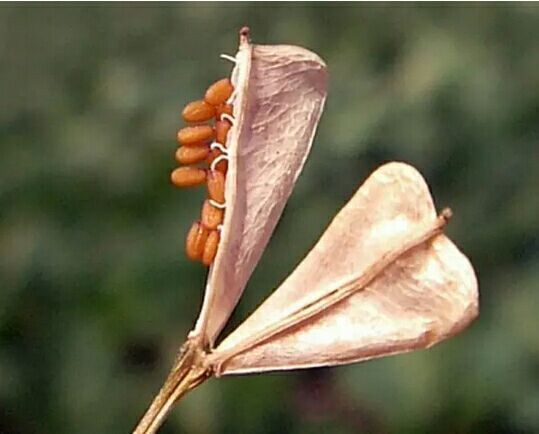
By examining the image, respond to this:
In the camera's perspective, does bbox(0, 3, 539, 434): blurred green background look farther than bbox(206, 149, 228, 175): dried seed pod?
Yes

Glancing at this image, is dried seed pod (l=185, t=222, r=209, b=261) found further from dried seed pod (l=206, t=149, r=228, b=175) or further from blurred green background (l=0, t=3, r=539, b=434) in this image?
blurred green background (l=0, t=3, r=539, b=434)

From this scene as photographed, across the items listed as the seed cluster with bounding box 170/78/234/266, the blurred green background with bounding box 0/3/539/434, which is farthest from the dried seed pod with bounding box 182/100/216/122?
the blurred green background with bounding box 0/3/539/434

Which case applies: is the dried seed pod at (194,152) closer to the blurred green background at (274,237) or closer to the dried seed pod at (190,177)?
the dried seed pod at (190,177)

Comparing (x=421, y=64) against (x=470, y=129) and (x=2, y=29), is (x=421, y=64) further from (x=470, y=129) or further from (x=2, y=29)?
(x=2, y=29)

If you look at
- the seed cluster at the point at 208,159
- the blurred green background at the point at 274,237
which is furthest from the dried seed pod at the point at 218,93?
the blurred green background at the point at 274,237

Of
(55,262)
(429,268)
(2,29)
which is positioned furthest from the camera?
(2,29)

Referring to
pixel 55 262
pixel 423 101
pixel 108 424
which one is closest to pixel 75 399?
pixel 108 424

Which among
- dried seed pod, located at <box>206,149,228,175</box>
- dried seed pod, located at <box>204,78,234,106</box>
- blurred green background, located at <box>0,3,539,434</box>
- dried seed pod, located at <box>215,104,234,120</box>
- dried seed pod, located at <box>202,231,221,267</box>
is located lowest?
blurred green background, located at <box>0,3,539,434</box>
